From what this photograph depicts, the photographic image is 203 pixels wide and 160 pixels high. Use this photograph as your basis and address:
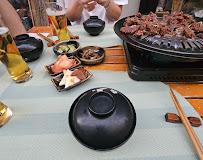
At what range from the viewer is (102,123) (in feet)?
2.40

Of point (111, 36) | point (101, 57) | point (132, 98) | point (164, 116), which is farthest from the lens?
point (111, 36)

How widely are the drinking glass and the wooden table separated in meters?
0.69

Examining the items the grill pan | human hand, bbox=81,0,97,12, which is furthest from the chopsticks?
human hand, bbox=81,0,97,12

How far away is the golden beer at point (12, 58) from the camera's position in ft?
3.67

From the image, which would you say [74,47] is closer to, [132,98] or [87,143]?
[132,98]

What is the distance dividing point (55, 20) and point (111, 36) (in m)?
0.89

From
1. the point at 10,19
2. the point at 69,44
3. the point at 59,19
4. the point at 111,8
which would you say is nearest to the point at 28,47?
the point at 69,44

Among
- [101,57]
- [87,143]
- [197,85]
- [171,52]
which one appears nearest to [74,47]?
[101,57]

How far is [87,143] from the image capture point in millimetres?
715

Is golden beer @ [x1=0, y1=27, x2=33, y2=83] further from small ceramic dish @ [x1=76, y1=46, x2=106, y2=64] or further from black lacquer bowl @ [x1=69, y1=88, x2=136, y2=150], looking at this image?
black lacquer bowl @ [x1=69, y1=88, x2=136, y2=150]

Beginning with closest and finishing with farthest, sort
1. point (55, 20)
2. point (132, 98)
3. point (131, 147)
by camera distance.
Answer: point (131, 147) < point (132, 98) < point (55, 20)

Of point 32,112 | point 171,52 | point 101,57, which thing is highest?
point 171,52

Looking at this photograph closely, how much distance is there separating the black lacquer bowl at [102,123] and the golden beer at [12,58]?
2.93 feet

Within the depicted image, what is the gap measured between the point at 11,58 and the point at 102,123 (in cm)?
109
